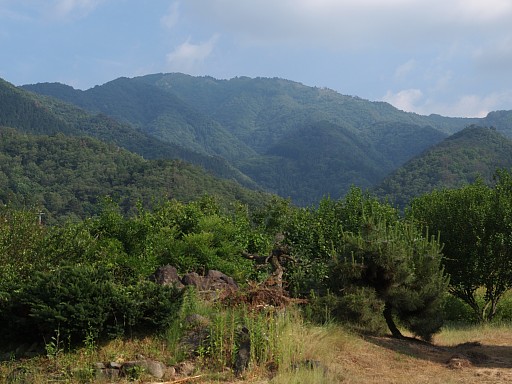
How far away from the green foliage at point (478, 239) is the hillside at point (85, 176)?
224 ft

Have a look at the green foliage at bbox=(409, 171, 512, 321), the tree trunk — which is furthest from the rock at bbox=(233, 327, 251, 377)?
the green foliage at bbox=(409, 171, 512, 321)

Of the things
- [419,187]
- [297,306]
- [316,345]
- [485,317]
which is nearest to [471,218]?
[485,317]

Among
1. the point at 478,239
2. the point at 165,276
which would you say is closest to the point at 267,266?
the point at 165,276

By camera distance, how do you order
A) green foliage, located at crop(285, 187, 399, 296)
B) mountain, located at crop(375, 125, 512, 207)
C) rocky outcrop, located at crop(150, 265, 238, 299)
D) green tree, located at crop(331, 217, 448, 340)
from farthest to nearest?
mountain, located at crop(375, 125, 512, 207) < green foliage, located at crop(285, 187, 399, 296) < green tree, located at crop(331, 217, 448, 340) < rocky outcrop, located at crop(150, 265, 238, 299)

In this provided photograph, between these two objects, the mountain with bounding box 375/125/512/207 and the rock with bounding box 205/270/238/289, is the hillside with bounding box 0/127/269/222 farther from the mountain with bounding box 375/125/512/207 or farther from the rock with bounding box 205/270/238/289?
the rock with bounding box 205/270/238/289

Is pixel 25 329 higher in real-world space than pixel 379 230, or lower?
lower

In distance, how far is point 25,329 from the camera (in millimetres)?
8695

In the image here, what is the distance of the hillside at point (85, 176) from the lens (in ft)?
311

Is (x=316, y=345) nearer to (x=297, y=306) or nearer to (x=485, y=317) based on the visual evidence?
(x=297, y=306)

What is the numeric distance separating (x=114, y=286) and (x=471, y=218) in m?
17.0

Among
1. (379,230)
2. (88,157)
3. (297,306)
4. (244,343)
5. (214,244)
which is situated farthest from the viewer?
(88,157)

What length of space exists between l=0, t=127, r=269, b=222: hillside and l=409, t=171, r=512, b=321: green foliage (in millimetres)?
68285

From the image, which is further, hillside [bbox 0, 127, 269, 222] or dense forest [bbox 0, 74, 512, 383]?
hillside [bbox 0, 127, 269, 222]

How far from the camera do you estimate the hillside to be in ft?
311
